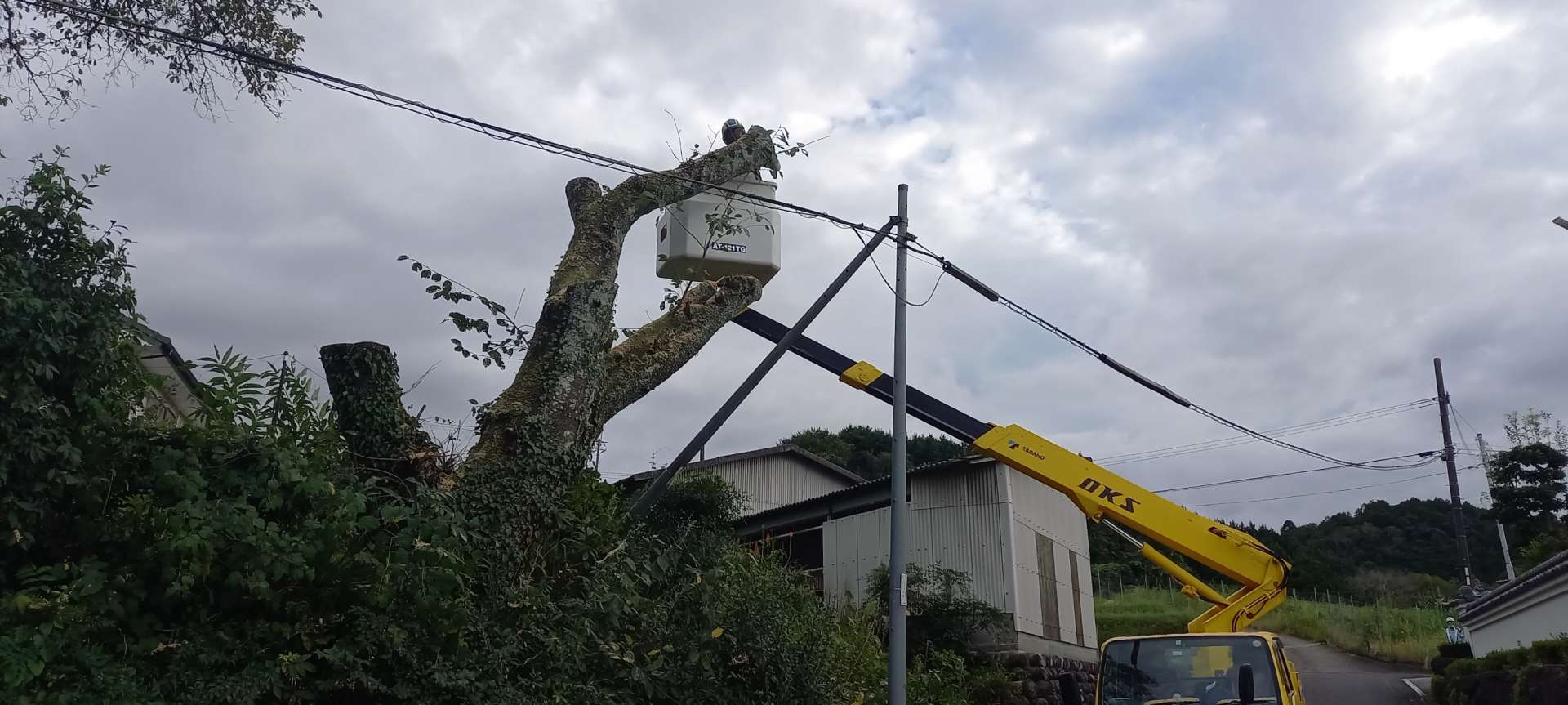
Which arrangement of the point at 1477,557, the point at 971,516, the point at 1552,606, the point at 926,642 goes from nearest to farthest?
the point at 1552,606, the point at 926,642, the point at 971,516, the point at 1477,557

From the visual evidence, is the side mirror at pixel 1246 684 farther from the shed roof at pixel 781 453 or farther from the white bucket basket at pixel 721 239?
the shed roof at pixel 781 453

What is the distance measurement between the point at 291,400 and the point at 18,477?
1635mm

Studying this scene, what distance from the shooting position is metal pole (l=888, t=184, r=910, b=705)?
35.1 ft

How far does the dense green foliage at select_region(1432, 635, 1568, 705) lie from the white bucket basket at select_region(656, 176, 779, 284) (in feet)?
36.8

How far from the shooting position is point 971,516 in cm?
2053

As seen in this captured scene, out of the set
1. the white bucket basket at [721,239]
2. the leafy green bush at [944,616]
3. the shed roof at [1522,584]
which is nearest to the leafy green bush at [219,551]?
the white bucket basket at [721,239]

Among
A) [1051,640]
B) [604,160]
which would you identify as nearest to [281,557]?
[604,160]

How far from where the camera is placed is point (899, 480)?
1155 centimetres

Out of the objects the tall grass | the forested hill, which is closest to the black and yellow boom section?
the tall grass

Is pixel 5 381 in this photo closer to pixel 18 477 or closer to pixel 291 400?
pixel 18 477

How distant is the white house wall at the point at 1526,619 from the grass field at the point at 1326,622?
898 cm

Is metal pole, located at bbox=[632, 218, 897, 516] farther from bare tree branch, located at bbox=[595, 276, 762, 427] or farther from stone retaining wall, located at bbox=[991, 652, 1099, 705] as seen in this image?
stone retaining wall, located at bbox=[991, 652, 1099, 705]

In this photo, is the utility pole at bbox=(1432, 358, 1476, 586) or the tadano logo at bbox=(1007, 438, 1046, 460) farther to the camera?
the utility pole at bbox=(1432, 358, 1476, 586)

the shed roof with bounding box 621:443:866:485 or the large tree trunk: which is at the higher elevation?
the shed roof with bounding box 621:443:866:485
